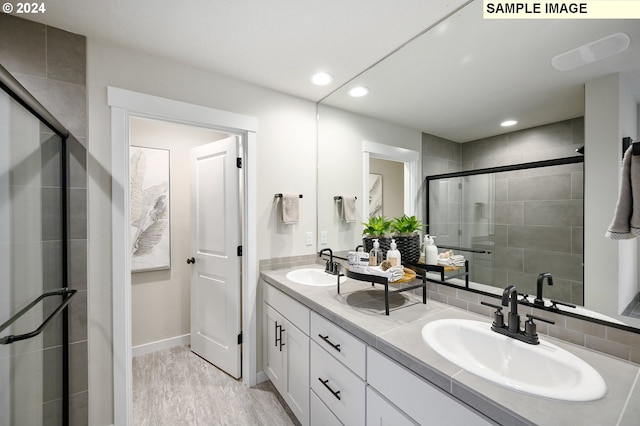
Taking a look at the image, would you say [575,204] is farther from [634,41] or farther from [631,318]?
[634,41]

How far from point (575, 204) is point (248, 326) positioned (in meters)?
2.17

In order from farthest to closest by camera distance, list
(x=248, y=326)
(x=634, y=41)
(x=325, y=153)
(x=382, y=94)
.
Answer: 1. (x=325, y=153)
2. (x=248, y=326)
3. (x=382, y=94)
4. (x=634, y=41)

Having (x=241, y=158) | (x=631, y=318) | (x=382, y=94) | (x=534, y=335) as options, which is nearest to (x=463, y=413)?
(x=534, y=335)

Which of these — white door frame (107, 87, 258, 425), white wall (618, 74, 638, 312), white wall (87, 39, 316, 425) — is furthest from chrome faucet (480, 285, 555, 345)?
white door frame (107, 87, 258, 425)

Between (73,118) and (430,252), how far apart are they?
2238 millimetres

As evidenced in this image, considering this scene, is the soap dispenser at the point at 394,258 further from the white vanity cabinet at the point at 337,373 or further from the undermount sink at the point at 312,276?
the undermount sink at the point at 312,276

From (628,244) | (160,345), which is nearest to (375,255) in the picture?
(628,244)

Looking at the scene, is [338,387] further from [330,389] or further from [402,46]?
[402,46]

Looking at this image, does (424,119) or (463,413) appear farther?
(424,119)

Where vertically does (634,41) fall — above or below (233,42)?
below

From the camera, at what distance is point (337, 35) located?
1.60m

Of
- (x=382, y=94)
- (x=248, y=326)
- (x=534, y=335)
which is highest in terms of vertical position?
(x=382, y=94)

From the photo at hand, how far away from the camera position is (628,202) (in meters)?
0.83

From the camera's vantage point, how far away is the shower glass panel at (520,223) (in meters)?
1.06
